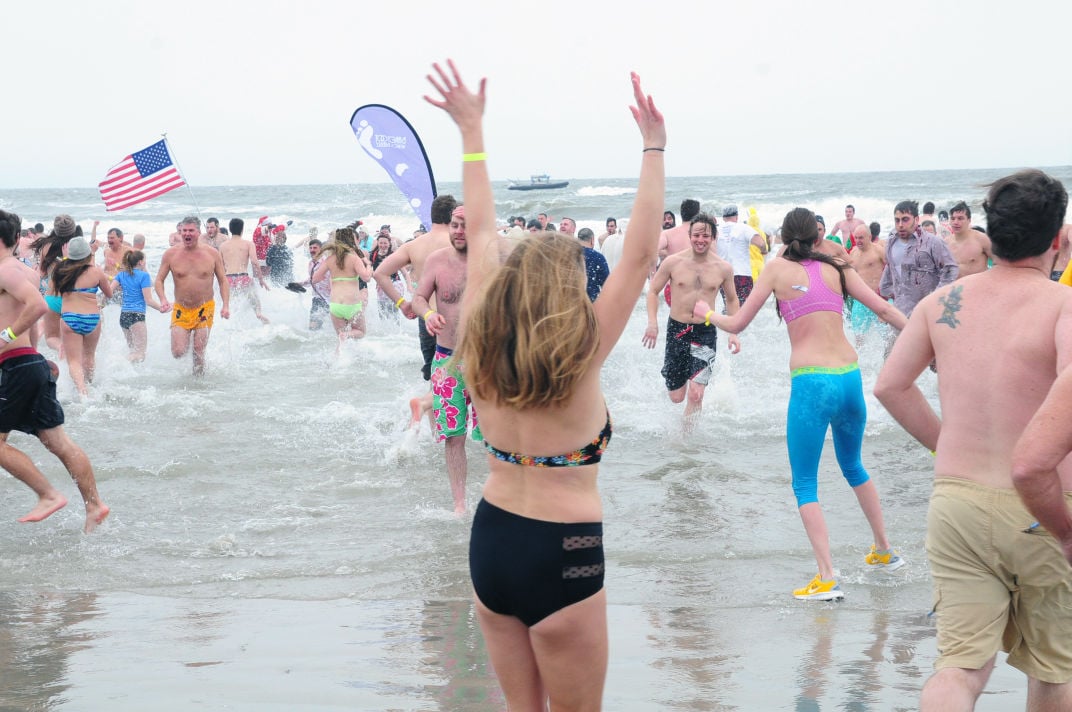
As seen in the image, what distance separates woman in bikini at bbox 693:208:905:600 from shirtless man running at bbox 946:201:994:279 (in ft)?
17.0

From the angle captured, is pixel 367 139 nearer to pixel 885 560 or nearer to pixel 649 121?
pixel 885 560

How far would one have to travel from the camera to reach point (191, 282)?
11.9m

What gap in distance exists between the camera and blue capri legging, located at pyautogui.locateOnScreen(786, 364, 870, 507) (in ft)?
17.7

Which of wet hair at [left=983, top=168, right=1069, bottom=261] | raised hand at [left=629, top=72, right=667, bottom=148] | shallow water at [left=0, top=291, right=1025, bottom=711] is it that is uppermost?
raised hand at [left=629, top=72, right=667, bottom=148]

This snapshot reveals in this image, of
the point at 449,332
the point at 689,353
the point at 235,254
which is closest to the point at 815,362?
the point at 449,332

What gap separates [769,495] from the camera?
25.0 ft

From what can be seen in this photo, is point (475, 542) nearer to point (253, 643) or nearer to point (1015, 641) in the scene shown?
point (1015, 641)

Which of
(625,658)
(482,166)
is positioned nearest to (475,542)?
(482,166)

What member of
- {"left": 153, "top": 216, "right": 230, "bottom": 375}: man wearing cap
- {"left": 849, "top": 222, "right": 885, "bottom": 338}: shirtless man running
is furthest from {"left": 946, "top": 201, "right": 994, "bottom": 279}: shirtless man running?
{"left": 153, "top": 216, "right": 230, "bottom": 375}: man wearing cap

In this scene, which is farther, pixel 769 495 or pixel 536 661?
pixel 769 495

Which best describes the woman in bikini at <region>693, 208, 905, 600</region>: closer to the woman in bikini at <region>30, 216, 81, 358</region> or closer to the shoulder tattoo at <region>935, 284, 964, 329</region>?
the shoulder tattoo at <region>935, 284, 964, 329</region>

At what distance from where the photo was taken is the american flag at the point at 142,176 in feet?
52.0

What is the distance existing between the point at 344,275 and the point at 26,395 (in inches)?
282

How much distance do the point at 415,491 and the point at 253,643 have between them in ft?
10.6
